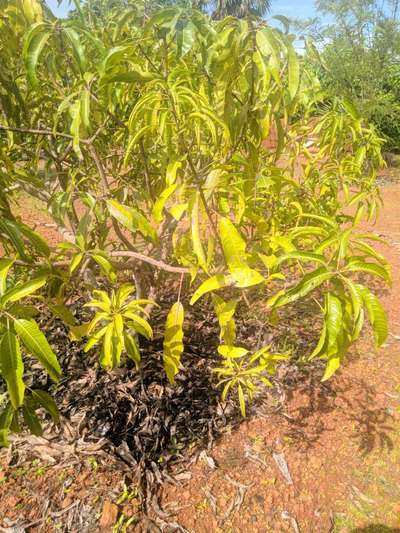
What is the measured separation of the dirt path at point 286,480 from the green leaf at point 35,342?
93cm

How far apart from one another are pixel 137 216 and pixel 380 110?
8811 millimetres

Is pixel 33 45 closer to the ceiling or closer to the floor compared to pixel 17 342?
closer to the ceiling

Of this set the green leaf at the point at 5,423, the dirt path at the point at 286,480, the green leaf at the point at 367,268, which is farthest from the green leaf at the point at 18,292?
the dirt path at the point at 286,480

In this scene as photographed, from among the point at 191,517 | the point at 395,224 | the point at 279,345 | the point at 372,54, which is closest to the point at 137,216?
the point at 191,517

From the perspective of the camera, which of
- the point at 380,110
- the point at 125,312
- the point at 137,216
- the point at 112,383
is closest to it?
the point at 137,216

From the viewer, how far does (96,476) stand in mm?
1510

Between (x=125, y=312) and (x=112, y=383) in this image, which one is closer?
(x=125, y=312)

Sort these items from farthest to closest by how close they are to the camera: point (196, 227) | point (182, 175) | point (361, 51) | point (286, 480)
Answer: point (361, 51)
point (286, 480)
point (182, 175)
point (196, 227)

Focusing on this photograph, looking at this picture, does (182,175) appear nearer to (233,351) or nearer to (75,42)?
(75,42)

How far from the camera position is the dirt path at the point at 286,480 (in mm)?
1427

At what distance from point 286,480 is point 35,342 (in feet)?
4.25

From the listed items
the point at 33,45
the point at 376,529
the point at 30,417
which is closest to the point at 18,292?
the point at 30,417

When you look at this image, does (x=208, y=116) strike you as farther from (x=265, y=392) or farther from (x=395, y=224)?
(x=395, y=224)

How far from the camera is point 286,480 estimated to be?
5.16 feet
